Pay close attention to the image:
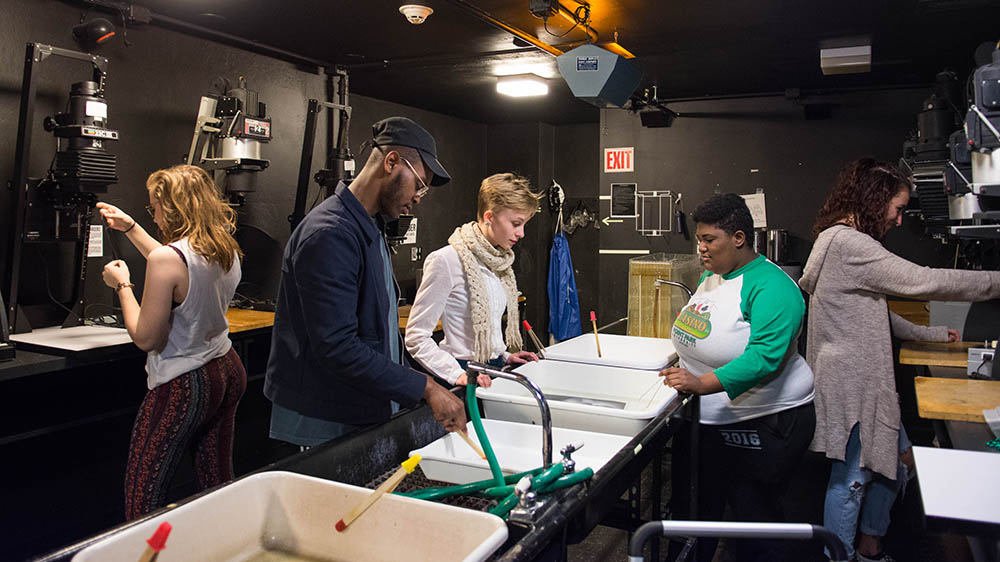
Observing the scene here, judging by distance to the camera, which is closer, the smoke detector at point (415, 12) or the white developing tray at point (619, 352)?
the white developing tray at point (619, 352)

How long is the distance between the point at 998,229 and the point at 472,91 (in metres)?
4.07

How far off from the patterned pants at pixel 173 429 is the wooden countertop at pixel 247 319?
0.68 meters

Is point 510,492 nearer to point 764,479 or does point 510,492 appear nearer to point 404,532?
point 404,532

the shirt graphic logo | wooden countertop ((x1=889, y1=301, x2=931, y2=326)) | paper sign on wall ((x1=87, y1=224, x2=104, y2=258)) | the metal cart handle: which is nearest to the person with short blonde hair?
the shirt graphic logo

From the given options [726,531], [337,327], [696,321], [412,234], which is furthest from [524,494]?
[412,234]

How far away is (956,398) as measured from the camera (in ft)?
7.43

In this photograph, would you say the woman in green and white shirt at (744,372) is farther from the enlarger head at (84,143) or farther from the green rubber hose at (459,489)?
the enlarger head at (84,143)

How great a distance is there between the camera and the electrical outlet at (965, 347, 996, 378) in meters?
2.65

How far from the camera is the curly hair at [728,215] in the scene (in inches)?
92.3

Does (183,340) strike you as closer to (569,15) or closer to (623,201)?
(569,15)

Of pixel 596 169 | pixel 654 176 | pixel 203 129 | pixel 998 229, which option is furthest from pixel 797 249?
pixel 203 129

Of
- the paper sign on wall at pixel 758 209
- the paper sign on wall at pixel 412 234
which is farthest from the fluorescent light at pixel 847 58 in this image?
the paper sign on wall at pixel 412 234

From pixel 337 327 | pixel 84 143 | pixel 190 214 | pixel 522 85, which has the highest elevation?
pixel 522 85

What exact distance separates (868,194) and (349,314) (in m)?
2.14
